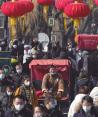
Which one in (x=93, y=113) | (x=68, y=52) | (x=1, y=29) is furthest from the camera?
(x=1, y=29)

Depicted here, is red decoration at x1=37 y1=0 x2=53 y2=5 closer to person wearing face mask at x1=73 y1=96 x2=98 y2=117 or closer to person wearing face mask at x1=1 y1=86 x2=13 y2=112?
person wearing face mask at x1=1 y1=86 x2=13 y2=112

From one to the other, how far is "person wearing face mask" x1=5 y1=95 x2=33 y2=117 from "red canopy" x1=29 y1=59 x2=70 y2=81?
17.1 feet

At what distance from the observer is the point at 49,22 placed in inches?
1096

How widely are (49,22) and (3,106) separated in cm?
1504

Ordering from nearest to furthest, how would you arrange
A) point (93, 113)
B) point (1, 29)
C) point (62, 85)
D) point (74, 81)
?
point (93, 113)
point (62, 85)
point (74, 81)
point (1, 29)

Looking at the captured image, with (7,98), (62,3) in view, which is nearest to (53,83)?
(7,98)

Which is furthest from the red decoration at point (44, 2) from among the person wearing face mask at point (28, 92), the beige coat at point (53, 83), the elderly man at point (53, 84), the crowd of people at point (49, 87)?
the person wearing face mask at point (28, 92)

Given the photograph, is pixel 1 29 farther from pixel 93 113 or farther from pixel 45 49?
pixel 93 113

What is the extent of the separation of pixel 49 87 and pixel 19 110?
3715 mm

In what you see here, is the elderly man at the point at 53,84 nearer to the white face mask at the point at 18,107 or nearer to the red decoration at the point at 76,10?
the white face mask at the point at 18,107

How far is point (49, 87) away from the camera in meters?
15.0

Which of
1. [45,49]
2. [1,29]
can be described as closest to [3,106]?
[45,49]

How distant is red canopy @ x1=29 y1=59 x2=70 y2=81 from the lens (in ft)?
54.9

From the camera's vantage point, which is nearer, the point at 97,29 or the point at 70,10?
the point at 70,10
